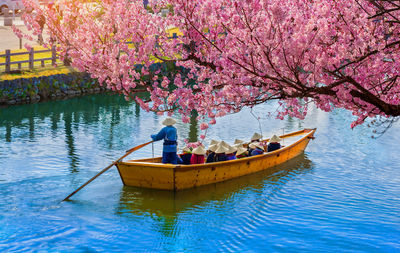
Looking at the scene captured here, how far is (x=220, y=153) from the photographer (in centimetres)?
1286

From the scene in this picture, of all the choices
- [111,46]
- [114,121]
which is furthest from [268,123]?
[111,46]

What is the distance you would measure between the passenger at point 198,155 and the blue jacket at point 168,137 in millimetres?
600

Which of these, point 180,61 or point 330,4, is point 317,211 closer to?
point 180,61

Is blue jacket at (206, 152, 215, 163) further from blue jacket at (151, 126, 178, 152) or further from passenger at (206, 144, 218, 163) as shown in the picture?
blue jacket at (151, 126, 178, 152)

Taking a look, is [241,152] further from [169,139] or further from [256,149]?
[169,139]

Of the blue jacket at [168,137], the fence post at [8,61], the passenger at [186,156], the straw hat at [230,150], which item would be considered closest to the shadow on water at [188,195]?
the straw hat at [230,150]

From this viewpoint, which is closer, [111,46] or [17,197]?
[111,46]

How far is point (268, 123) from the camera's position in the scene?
20.9 meters

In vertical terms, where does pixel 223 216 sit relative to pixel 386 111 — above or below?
below

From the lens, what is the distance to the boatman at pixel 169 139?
12156 millimetres

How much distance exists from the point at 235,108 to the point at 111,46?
138 inches

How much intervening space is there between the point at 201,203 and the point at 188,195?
0.43 meters

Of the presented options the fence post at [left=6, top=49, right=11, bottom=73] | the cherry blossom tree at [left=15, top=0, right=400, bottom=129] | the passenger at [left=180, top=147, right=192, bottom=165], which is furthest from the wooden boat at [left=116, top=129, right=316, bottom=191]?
the fence post at [left=6, top=49, right=11, bottom=73]

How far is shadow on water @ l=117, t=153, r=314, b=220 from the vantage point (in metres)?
11.5
